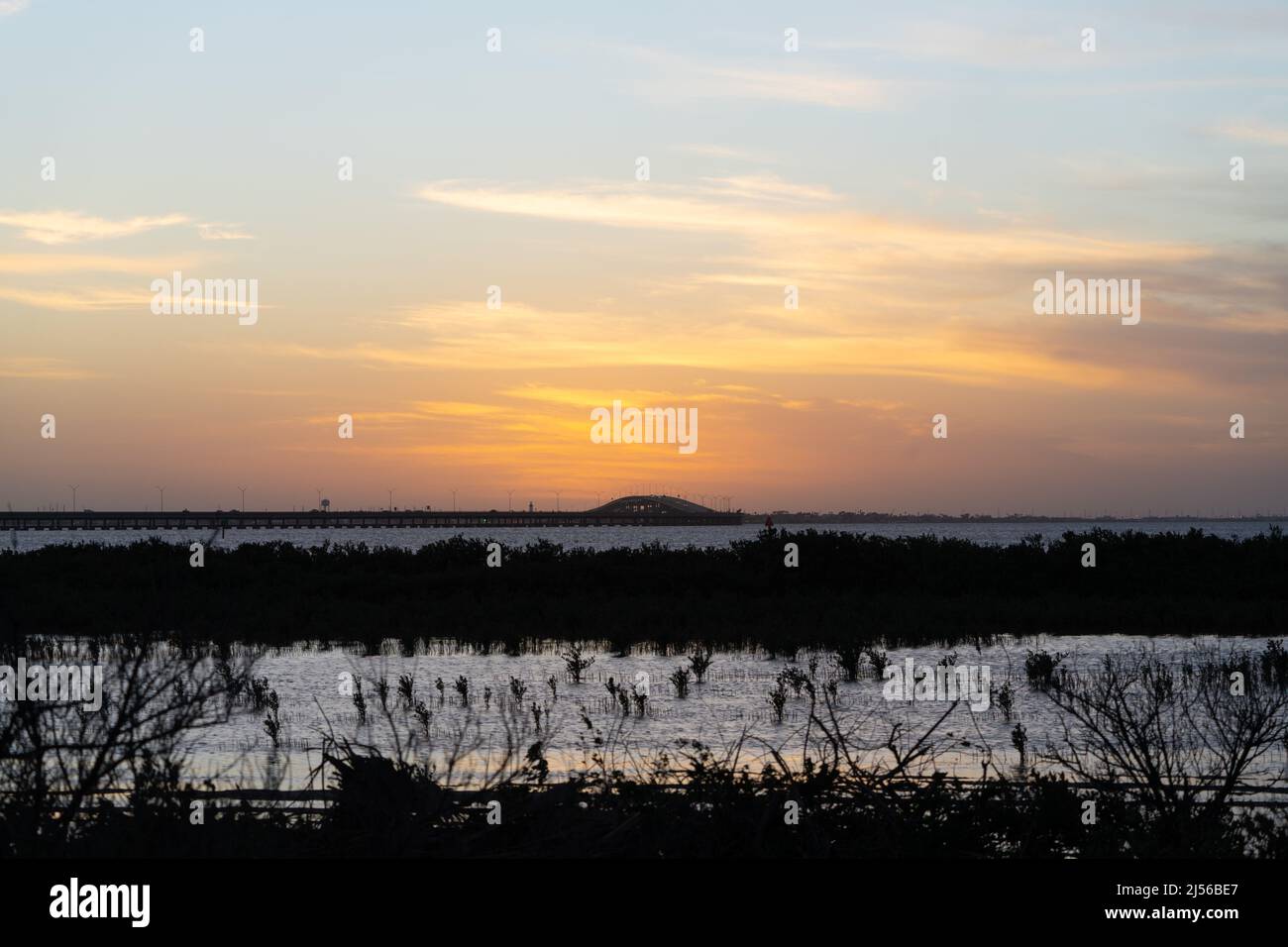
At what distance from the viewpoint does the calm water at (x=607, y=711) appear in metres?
14.3

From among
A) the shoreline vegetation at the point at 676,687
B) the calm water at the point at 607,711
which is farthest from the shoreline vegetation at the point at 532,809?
the calm water at the point at 607,711

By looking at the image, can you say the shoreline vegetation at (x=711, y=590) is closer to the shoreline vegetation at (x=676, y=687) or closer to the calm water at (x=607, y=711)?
the shoreline vegetation at (x=676, y=687)

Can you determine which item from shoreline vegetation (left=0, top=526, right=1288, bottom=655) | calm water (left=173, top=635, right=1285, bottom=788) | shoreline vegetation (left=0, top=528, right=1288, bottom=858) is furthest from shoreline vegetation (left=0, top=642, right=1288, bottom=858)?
shoreline vegetation (left=0, top=526, right=1288, bottom=655)

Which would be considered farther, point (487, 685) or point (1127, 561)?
point (1127, 561)

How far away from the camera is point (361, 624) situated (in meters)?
32.5

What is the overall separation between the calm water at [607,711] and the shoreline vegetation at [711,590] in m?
2.16

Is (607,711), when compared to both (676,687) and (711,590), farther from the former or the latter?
(711,590)

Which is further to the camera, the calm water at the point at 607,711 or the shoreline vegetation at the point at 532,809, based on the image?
the calm water at the point at 607,711

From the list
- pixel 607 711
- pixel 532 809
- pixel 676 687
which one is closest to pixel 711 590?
pixel 676 687

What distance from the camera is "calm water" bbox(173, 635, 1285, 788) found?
47.0 feet

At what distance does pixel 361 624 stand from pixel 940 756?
21129 millimetres

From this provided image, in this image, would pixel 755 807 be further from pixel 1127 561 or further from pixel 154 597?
pixel 1127 561

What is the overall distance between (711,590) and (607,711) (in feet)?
74.0
